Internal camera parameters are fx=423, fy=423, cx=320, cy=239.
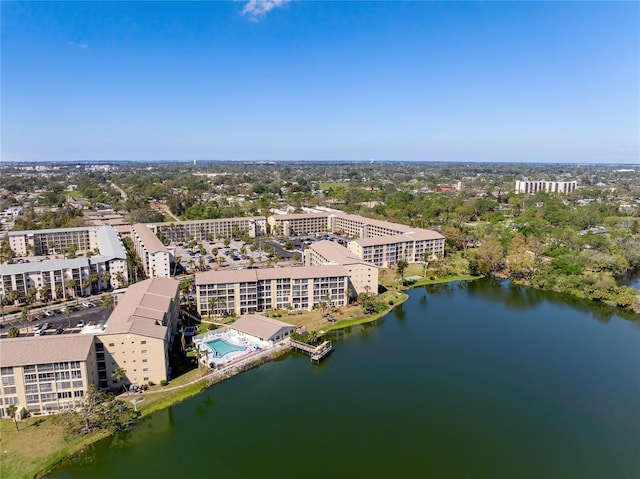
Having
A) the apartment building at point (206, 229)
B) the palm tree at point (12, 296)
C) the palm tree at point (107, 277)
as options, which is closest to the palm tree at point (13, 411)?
the palm tree at point (12, 296)

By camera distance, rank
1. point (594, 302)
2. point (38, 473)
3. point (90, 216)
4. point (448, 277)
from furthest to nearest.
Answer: point (90, 216) < point (448, 277) < point (594, 302) < point (38, 473)

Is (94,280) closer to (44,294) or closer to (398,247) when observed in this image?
(44,294)

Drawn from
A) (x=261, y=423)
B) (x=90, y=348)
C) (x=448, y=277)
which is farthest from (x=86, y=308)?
(x=448, y=277)

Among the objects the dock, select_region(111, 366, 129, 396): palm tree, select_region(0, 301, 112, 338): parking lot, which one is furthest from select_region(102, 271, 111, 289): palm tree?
the dock

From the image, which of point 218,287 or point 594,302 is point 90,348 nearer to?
point 218,287

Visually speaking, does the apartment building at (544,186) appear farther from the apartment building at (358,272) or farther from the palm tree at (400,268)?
the apartment building at (358,272)

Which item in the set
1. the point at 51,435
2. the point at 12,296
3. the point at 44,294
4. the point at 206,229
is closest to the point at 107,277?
the point at 44,294
